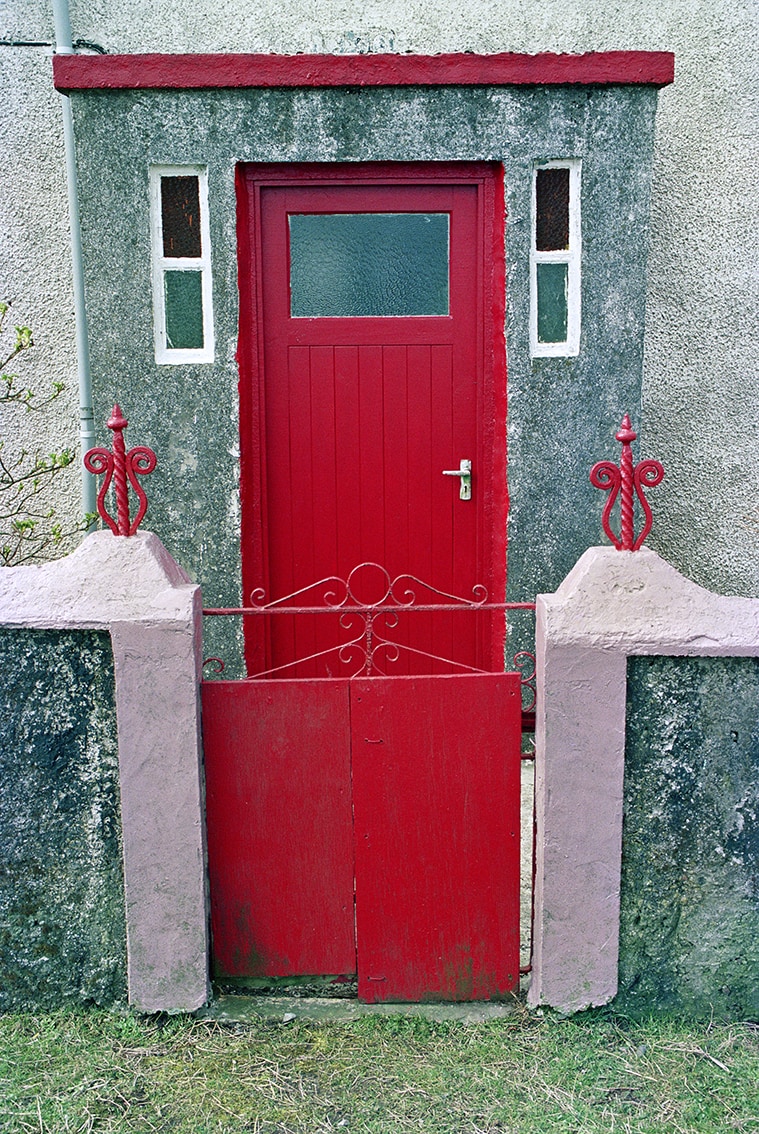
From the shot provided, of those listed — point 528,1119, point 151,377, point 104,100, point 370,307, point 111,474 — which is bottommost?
point 528,1119

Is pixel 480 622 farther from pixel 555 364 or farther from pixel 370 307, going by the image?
pixel 370 307

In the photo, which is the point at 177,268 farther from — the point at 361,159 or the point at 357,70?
the point at 357,70

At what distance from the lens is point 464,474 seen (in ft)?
16.2

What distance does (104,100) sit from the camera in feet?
14.6

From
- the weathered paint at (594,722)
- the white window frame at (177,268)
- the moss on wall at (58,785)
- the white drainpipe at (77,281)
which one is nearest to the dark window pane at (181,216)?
the white window frame at (177,268)

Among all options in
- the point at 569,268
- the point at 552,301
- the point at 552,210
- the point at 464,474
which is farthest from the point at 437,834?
the point at 552,210

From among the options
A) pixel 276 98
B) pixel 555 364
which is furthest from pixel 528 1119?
pixel 276 98

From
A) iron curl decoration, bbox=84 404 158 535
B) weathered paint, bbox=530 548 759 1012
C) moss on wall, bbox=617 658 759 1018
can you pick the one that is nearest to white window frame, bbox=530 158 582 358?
weathered paint, bbox=530 548 759 1012

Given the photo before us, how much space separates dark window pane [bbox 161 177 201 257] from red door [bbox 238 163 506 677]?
0.22 meters

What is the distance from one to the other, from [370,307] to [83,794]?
2.92m

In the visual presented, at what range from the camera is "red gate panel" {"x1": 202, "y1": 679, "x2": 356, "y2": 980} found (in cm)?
300

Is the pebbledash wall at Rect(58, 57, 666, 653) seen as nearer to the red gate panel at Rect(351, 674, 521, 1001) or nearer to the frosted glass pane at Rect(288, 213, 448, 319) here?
the frosted glass pane at Rect(288, 213, 448, 319)

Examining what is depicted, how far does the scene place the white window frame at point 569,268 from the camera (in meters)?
4.62

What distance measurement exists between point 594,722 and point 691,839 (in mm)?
472
